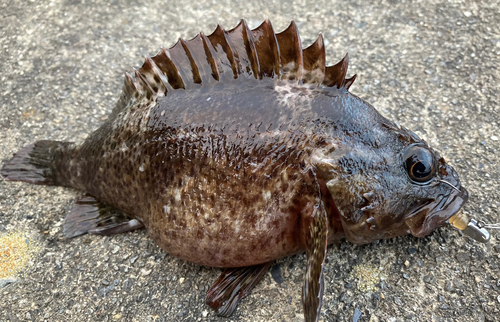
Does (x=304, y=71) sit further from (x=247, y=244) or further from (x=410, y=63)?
(x=410, y=63)

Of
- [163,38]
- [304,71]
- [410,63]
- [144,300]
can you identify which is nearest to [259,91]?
[304,71]

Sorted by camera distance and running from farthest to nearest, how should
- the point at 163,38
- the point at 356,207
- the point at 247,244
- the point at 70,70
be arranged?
the point at 163,38, the point at 70,70, the point at 247,244, the point at 356,207

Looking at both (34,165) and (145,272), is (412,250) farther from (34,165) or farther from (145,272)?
(34,165)

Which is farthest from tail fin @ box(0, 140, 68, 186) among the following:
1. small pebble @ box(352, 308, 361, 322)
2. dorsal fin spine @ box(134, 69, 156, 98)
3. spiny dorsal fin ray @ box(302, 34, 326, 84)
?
small pebble @ box(352, 308, 361, 322)

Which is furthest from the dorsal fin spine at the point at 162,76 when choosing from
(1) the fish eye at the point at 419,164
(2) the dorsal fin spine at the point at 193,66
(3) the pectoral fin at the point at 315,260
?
(1) the fish eye at the point at 419,164

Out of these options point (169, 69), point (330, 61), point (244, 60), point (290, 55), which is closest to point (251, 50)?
point (244, 60)

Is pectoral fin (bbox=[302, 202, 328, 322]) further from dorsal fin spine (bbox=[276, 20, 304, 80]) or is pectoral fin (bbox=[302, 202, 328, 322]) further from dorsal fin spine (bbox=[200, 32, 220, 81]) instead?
dorsal fin spine (bbox=[200, 32, 220, 81])

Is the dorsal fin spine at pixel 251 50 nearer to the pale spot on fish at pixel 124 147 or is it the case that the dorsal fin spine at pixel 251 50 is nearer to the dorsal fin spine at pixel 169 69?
the dorsal fin spine at pixel 169 69
